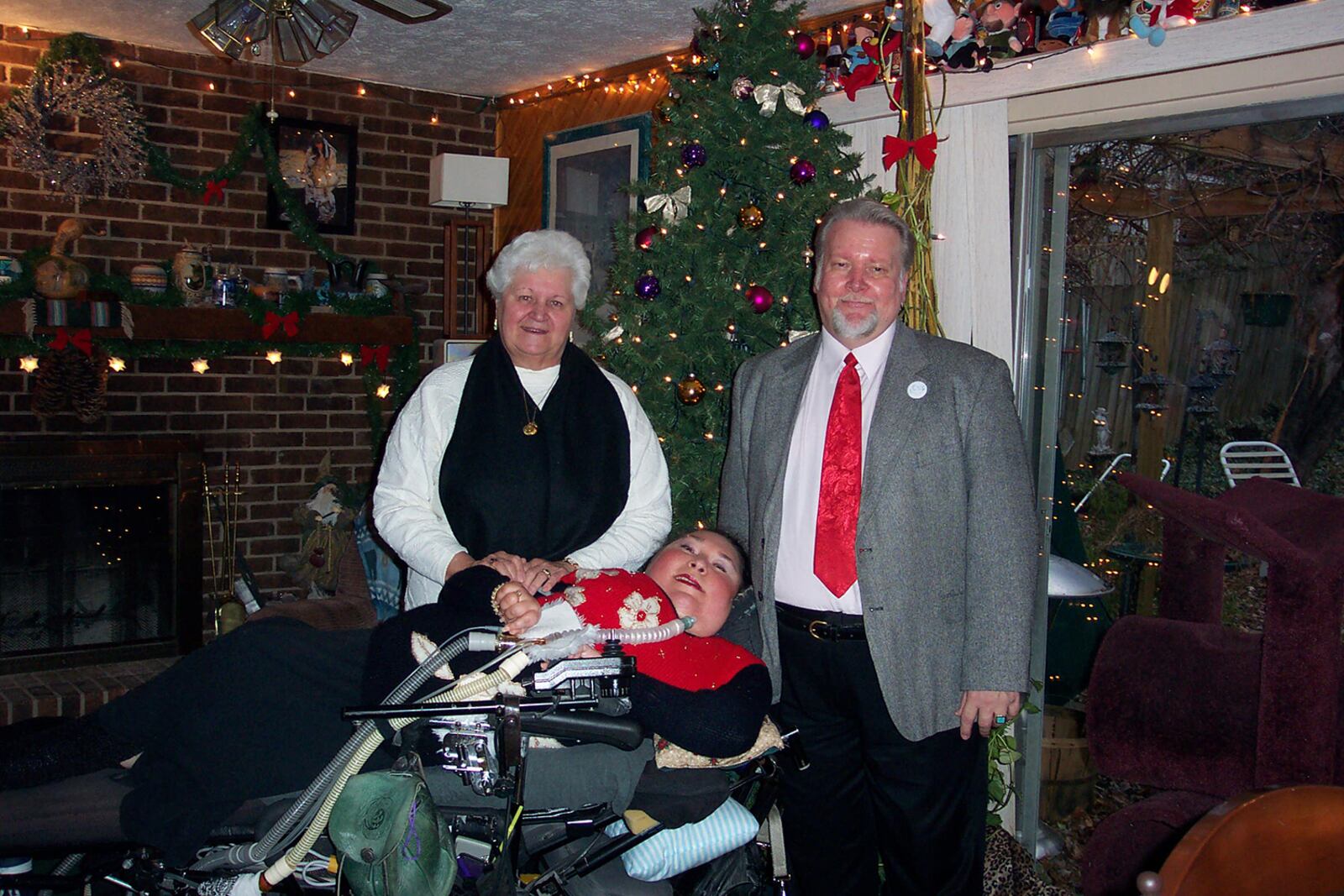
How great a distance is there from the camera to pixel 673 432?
10.6 feet

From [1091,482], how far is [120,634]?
4338 mm

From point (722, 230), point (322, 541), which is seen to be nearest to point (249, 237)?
point (322, 541)

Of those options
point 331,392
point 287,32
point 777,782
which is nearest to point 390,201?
point 331,392

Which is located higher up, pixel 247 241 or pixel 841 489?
pixel 247 241

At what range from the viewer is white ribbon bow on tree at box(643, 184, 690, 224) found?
3.12 m

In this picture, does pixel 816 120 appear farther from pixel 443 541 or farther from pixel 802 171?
pixel 443 541

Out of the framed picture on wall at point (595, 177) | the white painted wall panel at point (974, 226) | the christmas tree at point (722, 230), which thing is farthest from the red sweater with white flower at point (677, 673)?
the framed picture on wall at point (595, 177)

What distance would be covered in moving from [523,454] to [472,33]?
8.99 ft

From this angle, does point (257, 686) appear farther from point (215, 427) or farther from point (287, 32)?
point (215, 427)

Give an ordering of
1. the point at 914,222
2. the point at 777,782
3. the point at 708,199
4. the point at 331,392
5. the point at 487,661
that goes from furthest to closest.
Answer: the point at 331,392
the point at 708,199
the point at 914,222
the point at 777,782
the point at 487,661

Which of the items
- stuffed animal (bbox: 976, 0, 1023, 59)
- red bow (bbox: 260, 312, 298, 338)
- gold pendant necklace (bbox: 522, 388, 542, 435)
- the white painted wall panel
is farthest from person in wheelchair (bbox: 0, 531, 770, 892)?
red bow (bbox: 260, 312, 298, 338)

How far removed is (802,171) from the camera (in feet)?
9.82

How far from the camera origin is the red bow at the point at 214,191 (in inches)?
192

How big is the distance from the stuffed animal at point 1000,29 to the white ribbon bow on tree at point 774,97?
22.1 inches
